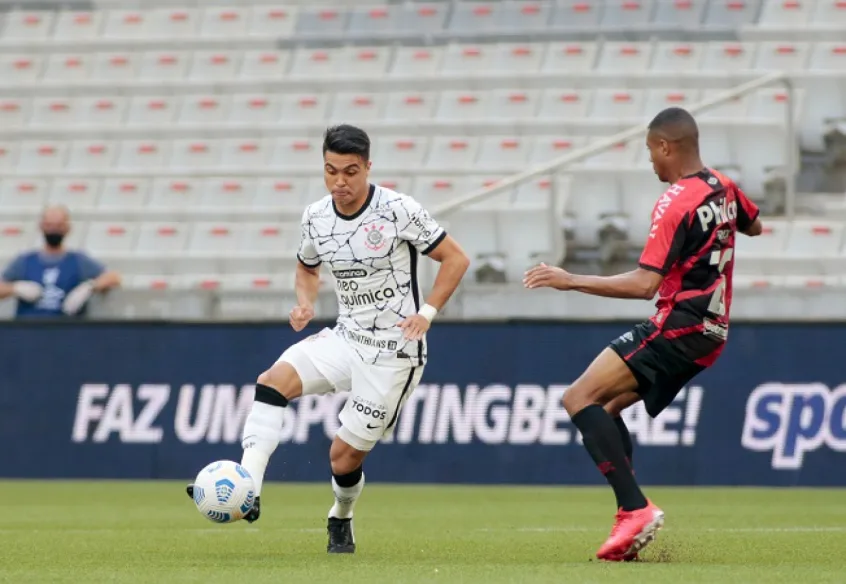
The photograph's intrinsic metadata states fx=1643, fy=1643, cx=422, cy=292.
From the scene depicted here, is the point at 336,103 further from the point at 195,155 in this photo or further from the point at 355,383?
the point at 355,383

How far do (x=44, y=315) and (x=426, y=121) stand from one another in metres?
7.10

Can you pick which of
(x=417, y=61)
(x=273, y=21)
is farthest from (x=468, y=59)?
(x=273, y=21)

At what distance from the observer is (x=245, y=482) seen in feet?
24.6

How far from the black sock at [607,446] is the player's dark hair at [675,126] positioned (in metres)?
1.33

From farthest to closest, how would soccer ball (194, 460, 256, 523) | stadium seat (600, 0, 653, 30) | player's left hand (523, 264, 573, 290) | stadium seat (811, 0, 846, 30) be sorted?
stadium seat (600, 0, 653, 30) → stadium seat (811, 0, 846, 30) → soccer ball (194, 460, 256, 523) → player's left hand (523, 264, 573, 290)

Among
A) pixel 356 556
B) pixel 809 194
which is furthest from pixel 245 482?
pixel 809 194

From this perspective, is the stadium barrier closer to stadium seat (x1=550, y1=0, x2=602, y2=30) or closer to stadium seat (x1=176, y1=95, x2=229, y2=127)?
stadium seat (x1=176, y1=95, x2=229, y2=127)

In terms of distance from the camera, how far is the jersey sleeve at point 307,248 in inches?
324

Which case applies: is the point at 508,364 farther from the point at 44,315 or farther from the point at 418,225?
the point at 418,225

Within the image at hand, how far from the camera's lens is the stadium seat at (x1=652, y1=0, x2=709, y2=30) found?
68.8 ft

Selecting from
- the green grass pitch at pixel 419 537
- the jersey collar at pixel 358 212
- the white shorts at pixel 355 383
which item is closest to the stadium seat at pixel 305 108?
the green grass pitch at pixel 419 537

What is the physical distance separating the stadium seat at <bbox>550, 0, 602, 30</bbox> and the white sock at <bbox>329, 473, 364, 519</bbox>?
1424 cm

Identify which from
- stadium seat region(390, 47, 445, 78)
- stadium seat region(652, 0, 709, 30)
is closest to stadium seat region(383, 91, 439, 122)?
stadium seat region(390, 47, 445, 78)

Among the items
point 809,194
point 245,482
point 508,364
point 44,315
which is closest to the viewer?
point 245,482
